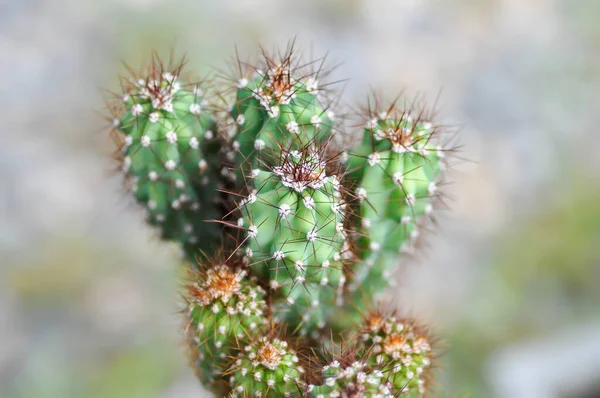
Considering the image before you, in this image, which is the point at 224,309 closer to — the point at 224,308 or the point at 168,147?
the point at 224,308

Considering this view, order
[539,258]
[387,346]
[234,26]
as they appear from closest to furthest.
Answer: [387,346] < [539,258] < [234,26]

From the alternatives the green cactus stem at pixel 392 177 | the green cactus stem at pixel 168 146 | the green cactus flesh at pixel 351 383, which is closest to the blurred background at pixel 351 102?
the green cactus stem at pixel 168 146

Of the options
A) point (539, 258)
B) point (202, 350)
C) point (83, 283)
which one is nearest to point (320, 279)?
point (202, 350)

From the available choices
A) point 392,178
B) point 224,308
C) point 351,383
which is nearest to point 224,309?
point 224,308

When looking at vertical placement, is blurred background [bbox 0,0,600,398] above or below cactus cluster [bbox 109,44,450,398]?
above

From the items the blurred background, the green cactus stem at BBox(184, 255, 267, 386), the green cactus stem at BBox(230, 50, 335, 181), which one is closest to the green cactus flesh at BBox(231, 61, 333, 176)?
the green cactus stem at BBox(230, 50, 335, 181)

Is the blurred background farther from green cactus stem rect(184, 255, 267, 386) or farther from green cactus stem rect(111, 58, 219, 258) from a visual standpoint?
green cactus stem rect(184, 255, 267, 386)

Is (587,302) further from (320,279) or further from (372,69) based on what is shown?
(320,279)
